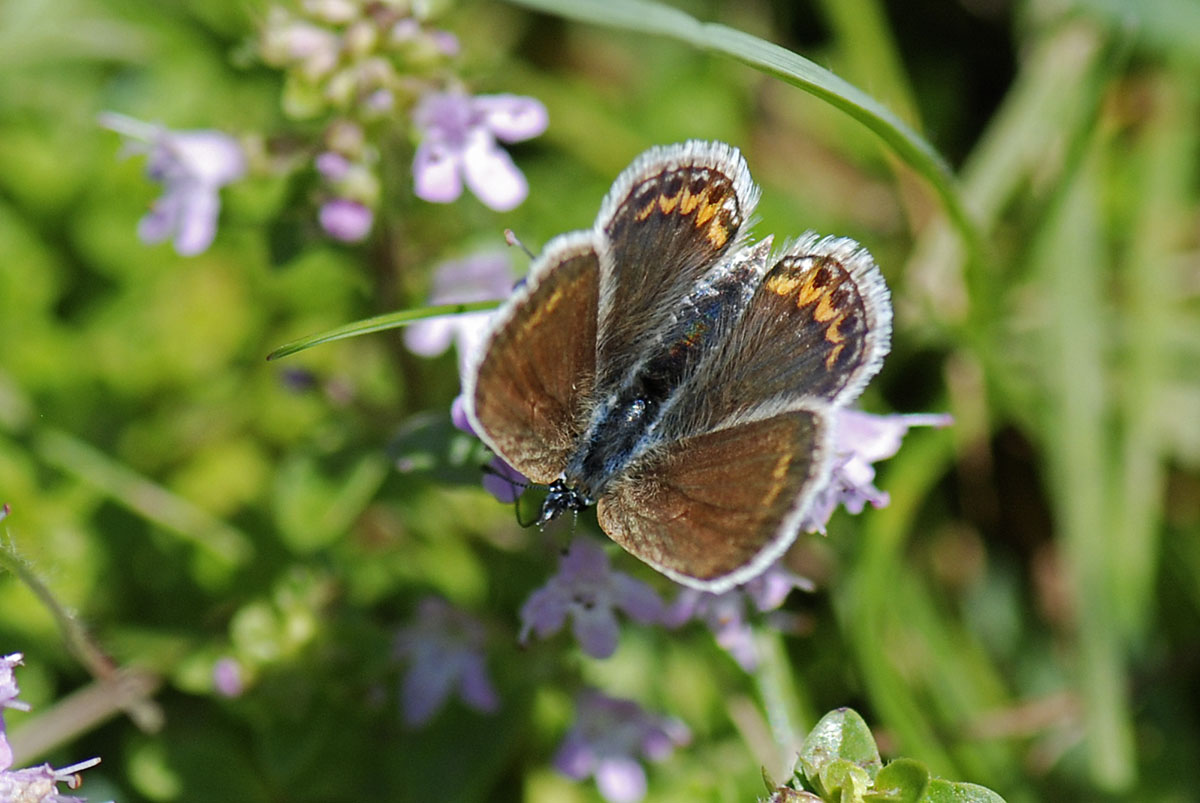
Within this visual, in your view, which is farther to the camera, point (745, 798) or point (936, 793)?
point (745, 798)

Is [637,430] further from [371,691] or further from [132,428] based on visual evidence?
[132,428]

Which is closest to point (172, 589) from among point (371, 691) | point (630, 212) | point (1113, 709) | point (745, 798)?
point (371, 691)

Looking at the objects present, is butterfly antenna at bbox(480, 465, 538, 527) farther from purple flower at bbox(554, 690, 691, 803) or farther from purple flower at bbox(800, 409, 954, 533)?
purple flower at bbox(554, 690, 691, 803)

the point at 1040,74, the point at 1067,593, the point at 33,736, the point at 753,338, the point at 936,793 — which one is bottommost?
the point at 33,736

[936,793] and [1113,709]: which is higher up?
[936,793]

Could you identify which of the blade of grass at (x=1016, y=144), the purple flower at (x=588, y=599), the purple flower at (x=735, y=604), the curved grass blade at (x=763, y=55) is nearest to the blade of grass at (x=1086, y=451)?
the blade of grass at (x=1016, y=144)

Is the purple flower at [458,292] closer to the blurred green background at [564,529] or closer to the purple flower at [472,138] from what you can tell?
the blurred green background at [564,529]

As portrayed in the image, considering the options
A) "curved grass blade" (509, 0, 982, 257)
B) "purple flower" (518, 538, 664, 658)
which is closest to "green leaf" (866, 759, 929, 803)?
"purple flower" (518, 538, 664, 658)
